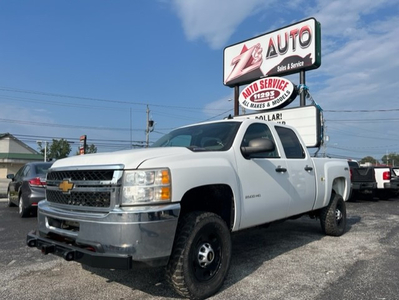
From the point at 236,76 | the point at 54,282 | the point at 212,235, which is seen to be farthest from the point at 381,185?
the point at 54,282

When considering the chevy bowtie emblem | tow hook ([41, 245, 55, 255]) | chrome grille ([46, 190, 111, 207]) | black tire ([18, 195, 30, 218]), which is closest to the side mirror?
chrome grille ([46, 190, 111, 207])

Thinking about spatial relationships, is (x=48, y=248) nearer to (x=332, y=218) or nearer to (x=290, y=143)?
(x=290, y=143)

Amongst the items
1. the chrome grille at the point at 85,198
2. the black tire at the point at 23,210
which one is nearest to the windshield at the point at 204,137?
the chrome grille at the point at 85,198

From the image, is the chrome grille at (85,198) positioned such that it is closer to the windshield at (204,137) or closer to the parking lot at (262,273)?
the parking lot at (262,273)

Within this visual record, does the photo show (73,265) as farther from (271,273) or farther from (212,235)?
(271,273)

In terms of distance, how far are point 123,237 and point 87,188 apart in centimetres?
65

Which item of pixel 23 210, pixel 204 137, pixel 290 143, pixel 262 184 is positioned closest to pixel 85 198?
pixel 204 137

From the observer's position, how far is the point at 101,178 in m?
3.26

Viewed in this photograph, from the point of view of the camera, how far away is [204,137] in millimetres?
4680

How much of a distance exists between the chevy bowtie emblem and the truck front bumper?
0.31m

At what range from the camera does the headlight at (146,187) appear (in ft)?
10.2

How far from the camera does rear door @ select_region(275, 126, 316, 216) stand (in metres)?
5.13

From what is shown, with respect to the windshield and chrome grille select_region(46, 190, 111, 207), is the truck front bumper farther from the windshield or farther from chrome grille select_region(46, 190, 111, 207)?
the windshield

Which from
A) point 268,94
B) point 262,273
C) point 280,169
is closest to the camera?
point 262,273
